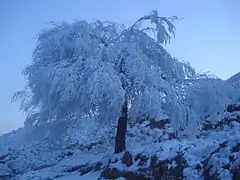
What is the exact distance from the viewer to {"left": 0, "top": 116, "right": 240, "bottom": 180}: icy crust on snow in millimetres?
9344

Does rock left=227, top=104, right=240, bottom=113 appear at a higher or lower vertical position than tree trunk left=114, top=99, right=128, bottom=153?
higher

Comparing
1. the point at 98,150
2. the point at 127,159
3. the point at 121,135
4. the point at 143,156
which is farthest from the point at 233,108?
the point at 143,156

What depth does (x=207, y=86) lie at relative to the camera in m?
15.2

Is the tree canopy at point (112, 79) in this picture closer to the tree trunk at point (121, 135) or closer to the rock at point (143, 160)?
the tree trunk at point (121, 135)

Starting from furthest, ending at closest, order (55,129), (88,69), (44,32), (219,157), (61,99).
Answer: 1. (44,32)
2. (55,129)
3. (88,69)
4. (61,99)
5. (219,157)

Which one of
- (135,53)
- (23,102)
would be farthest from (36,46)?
(135,53)

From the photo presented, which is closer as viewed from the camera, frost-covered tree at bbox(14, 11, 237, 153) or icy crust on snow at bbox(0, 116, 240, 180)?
icy crust on snow at bbox(0, 116, 240, 180)

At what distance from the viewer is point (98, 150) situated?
1950 cm

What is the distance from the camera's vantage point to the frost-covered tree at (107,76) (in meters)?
13.4

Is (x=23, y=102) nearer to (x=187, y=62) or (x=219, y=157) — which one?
(x=187, y=62)

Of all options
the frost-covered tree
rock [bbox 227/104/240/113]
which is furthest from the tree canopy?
rock [bbox 227/104/240/113]

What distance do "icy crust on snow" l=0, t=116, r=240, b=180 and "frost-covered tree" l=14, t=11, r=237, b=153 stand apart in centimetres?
135

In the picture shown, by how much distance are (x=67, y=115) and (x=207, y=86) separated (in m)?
6.04

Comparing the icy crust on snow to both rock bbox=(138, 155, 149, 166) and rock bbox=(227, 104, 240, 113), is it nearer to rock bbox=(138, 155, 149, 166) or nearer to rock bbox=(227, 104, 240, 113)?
rock bbox=(138, 155, 149, 166)
